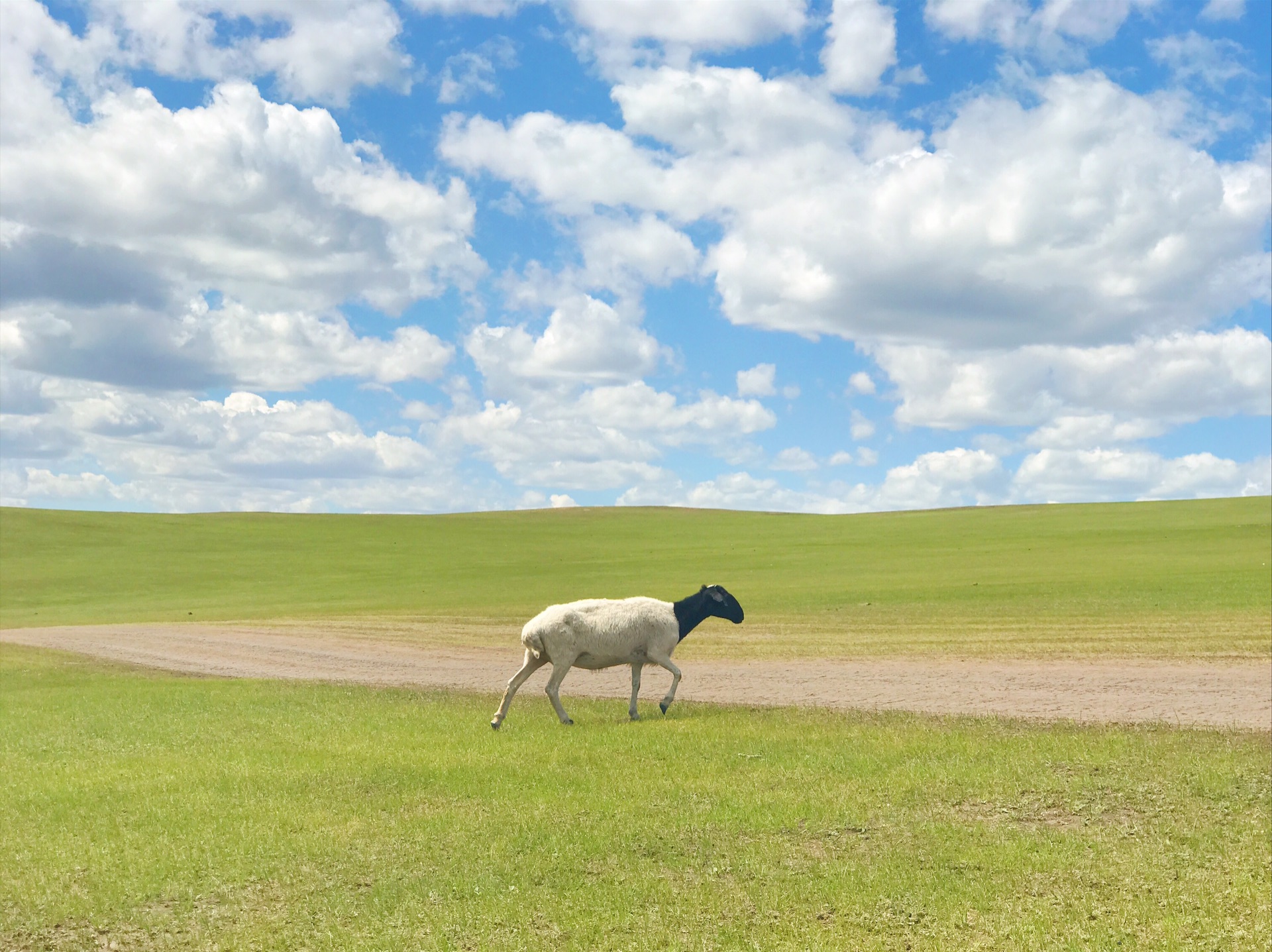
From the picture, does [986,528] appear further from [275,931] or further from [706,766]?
[275,931]

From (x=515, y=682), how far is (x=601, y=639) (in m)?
1.76

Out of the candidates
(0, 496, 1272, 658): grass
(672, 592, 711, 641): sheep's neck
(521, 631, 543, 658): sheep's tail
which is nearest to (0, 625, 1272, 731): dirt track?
(672, 592, 711, 641): sheep's neck

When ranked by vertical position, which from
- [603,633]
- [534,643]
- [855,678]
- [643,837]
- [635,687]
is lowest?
[643,837]

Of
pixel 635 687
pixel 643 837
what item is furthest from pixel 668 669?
pixel 643 837

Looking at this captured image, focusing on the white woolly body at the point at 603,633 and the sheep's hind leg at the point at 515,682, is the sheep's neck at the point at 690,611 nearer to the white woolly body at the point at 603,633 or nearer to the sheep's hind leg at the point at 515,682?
the white woolly body at the point at 603,633

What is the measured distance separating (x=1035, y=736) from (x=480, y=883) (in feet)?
34.3

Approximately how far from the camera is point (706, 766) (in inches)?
607

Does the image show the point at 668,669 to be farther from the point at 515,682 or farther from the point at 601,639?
the point at 515,682

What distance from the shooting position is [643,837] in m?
12.0

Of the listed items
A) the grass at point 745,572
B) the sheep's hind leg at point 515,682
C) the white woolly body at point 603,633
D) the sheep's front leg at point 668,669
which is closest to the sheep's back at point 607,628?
the white woolly body at point 603,633

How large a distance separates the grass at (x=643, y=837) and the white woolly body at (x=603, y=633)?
1.31 m

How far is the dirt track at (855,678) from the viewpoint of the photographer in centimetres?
2117

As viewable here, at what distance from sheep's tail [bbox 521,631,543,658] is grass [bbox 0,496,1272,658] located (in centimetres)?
1399

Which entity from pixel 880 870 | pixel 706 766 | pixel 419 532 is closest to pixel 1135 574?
pixel 706 766
